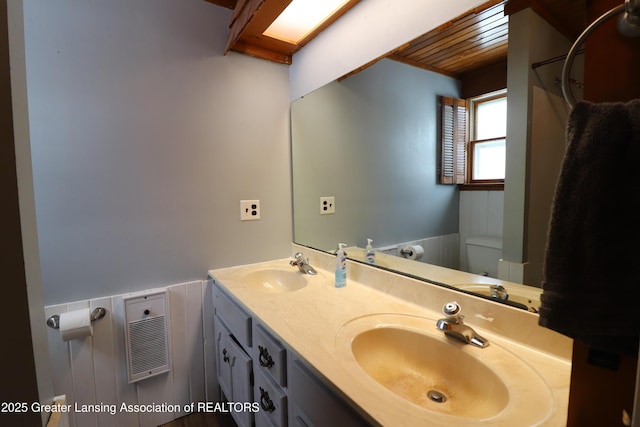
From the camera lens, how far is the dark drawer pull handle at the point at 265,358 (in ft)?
3.07

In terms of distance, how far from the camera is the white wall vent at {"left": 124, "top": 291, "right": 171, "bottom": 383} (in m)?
1.32

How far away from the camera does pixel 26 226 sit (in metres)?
0.53

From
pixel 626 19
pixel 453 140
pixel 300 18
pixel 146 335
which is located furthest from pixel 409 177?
pixel 146 335

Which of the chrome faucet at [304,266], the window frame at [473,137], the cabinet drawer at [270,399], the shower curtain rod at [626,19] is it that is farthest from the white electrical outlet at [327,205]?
the shower curtain rod at [626,19]

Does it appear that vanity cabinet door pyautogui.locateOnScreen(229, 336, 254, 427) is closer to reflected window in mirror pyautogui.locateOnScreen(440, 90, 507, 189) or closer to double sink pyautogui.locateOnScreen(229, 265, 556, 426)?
double sink pyautogui.locateOnScreen(229, 265, 556, 426)

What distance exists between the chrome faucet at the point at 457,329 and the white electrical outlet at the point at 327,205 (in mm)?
915

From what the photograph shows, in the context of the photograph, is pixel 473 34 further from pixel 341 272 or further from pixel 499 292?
pixel 341 272

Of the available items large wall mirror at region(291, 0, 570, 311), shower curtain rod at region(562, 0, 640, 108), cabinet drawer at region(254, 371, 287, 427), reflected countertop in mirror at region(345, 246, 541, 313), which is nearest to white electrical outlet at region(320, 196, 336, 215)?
large wall mirror at region(291, 0, 570, 311)

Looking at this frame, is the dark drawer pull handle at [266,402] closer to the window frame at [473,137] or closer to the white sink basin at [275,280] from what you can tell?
the white sink basin at [275,280]

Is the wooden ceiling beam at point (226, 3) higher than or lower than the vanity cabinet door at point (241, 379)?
higher

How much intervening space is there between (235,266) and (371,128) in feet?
3.59

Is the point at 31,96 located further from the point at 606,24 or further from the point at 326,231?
the point at 606,24

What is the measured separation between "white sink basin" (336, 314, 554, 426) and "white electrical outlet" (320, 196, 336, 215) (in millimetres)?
783

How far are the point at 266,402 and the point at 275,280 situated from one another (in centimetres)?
69
